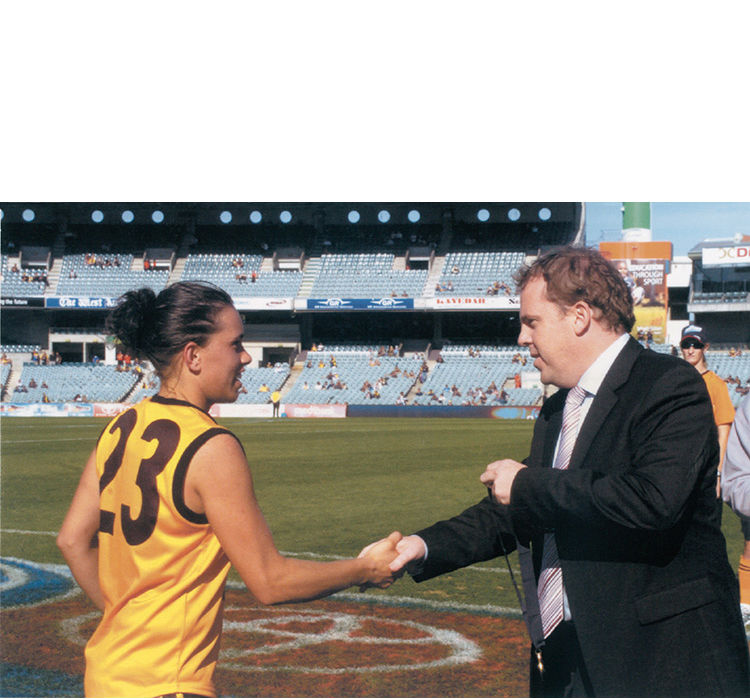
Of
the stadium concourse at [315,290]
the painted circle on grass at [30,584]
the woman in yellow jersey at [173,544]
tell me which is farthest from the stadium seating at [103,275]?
the woman in yellow jersey at [173,544]

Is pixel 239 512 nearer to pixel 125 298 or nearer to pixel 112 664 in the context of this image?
pixel 112 664

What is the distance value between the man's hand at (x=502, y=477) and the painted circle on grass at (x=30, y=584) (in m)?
5.33

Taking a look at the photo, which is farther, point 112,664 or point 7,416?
point 7,416

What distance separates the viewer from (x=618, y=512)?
223cm

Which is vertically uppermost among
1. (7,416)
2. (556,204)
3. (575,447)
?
(556,204)

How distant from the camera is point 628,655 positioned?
2283mm

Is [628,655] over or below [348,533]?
over

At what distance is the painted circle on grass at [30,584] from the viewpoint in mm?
6703

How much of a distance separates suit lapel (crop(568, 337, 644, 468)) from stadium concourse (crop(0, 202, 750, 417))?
37.8 m

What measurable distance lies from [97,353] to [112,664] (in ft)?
159

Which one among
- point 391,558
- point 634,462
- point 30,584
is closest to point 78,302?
point 30,584

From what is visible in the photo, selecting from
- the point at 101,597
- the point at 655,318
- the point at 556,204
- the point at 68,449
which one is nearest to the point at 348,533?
the point at 101,597

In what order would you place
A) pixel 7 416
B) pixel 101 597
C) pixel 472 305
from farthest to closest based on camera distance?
pixel 472 305 < pixel 7 416 < pixel 101 597

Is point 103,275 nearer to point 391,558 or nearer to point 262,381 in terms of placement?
point 262,381
